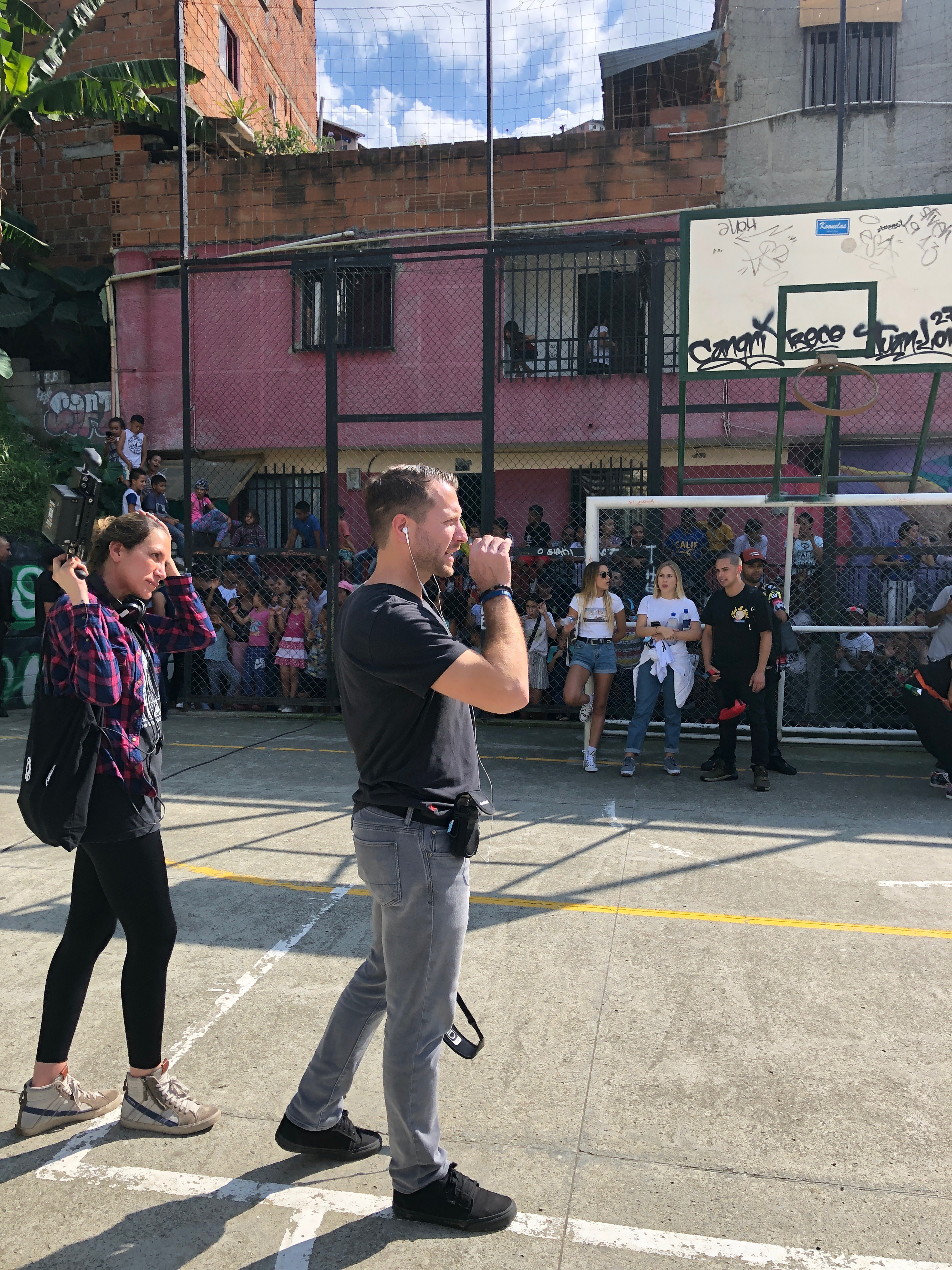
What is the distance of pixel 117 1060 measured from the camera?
11.9 ft

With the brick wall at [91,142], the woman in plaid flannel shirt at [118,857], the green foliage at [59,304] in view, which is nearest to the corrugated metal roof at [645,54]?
the brick wall at [91,142]

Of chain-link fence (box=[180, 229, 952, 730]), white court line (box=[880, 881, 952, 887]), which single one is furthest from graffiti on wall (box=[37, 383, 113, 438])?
white court line (box=[880, 881, 952, 887])

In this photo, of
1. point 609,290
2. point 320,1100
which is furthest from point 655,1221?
point 609,290

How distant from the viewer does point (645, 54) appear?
55.9ft

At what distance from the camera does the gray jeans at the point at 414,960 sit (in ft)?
8.62

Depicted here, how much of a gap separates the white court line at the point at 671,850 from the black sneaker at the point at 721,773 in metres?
1.84

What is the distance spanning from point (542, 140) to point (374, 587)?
1329 centimetres

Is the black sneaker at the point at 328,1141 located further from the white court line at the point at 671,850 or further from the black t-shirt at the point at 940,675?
the black t-shirt at the point at 940,675

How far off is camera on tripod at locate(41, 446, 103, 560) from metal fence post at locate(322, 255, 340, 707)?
6897 millimetres

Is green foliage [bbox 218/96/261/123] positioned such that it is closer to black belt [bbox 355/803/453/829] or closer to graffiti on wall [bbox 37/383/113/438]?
graffiti on wall [bbox 37/383/113/438]

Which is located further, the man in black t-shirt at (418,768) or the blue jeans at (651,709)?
the blue jeans at (651,709)

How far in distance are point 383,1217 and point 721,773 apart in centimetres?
573

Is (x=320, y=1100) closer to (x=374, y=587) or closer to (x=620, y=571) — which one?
(x=374, y=587)

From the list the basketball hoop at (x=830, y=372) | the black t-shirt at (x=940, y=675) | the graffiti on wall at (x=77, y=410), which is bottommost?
the black t-shirt at (x=940, y=675)
